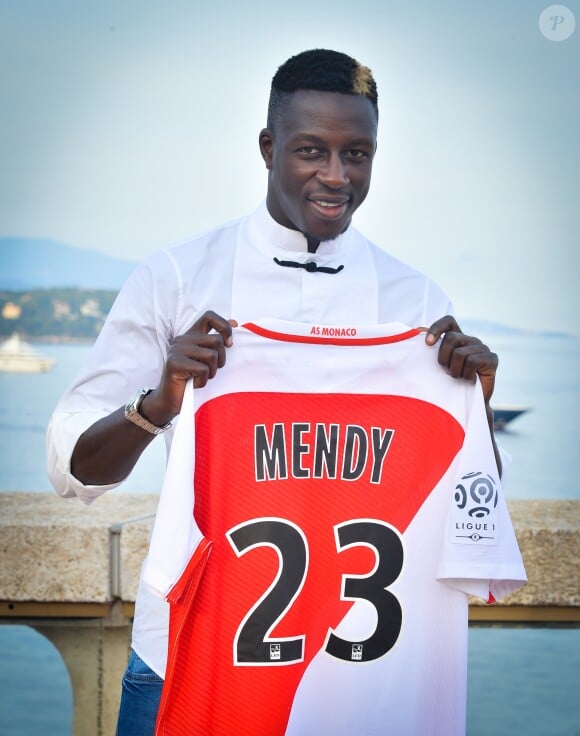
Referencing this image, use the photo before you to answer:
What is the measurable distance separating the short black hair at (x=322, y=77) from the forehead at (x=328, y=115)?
0.5 inches

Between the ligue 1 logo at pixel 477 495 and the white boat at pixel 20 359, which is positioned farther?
the white boat at pixel 20 359

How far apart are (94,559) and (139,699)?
2.99ft

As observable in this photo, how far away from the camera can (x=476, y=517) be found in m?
1.54

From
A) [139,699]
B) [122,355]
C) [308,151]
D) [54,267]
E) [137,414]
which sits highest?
[54,267]

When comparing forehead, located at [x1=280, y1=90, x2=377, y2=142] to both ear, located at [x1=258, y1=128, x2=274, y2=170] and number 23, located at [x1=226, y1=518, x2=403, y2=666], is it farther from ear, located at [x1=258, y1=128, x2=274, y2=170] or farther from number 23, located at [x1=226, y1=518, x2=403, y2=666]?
number 23, located at [x1=226, y1=518, x2=403, y2=666]

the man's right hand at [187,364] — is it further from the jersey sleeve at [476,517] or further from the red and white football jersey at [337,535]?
the jersey sleeve at [476,517]

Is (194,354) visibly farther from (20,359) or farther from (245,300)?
(20,359)

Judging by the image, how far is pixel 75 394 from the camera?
1.56 metres

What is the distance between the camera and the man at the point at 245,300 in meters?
1.47

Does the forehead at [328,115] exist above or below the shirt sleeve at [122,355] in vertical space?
above

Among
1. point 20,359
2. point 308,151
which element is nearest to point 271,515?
point 308,151

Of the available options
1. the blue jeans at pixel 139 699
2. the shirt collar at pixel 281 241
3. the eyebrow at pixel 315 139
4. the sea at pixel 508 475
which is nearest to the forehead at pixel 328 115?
the eyebrow at pixel 315 139

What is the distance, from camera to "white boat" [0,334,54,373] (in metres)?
3.66

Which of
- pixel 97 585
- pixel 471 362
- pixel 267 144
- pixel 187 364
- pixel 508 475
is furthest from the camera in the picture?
pixel 508 475
